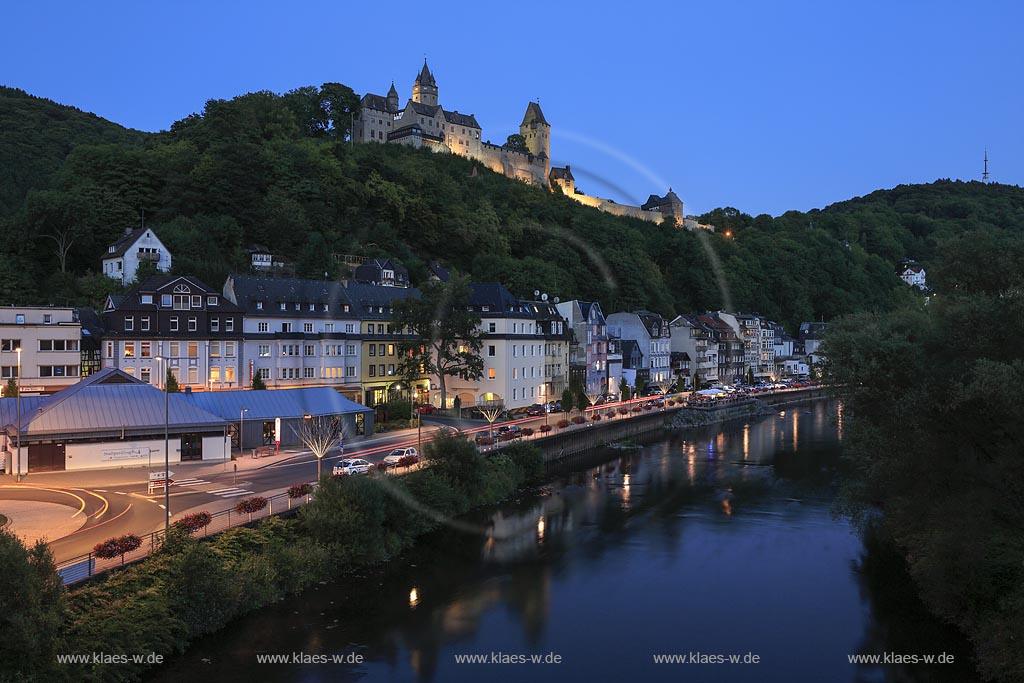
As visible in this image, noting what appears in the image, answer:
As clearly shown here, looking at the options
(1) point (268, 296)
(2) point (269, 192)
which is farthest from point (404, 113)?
(1) point (268, 296)

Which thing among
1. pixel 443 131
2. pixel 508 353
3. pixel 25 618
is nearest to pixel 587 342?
pixel 508 353

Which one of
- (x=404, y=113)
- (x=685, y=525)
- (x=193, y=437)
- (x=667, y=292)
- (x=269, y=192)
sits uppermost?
(x=404, y=113)

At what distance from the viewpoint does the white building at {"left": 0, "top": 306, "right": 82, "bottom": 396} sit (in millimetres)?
52188

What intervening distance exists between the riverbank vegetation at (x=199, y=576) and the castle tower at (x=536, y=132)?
149 meters

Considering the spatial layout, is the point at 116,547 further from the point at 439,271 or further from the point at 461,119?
the point at 461,119

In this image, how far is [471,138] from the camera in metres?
160

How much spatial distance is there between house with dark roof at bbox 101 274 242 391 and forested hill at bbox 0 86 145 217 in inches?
1732

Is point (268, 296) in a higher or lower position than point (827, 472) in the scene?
higher

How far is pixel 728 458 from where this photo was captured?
59.8m

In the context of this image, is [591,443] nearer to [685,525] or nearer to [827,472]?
[827,472]

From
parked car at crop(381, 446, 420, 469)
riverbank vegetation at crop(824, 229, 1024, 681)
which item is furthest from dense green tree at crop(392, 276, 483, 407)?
riverbank vegetation at crop(824, 229, 1024, 681)

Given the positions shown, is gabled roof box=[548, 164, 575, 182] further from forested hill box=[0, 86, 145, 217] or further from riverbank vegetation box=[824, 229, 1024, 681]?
riverbank vegetation box=[824, 229, 1024, 681]

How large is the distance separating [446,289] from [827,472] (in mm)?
31002

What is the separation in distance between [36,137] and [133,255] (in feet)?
195
